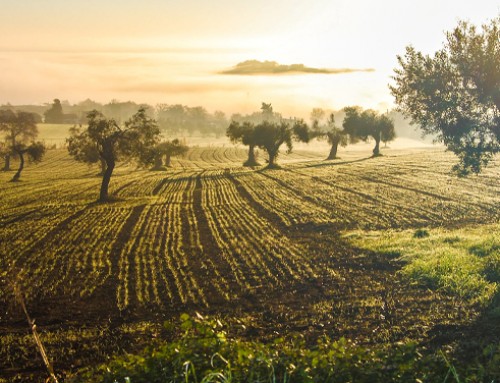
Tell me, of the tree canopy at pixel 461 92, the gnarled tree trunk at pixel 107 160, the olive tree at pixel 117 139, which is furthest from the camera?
the gnarled tree trunk at pixel 107 160

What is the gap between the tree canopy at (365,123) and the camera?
102250 millimetres

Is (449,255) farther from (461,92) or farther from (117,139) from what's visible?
(117,139)

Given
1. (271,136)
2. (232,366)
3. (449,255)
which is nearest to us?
(232,366)

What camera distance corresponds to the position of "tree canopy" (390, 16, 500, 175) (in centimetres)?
2616

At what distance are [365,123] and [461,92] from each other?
76.3 m

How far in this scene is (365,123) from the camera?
334 ft

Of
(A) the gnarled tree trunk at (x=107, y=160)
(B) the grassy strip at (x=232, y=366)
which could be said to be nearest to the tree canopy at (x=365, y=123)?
(A) the gnarled tree trunk at (x=107, y=160)

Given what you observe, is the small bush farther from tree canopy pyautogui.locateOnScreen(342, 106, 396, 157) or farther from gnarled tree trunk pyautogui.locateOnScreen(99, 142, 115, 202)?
tree canopy pyautogui.locateOnScreen(342, 106, 396, 157)

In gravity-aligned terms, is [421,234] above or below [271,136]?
below

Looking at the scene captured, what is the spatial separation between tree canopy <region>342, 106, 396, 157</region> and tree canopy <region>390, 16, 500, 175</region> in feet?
244

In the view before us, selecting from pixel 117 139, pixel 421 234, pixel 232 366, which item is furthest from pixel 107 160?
pixel 232 366

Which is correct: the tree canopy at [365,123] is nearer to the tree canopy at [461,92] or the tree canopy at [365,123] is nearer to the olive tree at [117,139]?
the olive tree at [117,139]

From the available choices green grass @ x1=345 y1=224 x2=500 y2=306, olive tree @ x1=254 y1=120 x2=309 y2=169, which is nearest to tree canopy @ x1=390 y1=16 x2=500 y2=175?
green grass @ x1=345 y1=224 x2=500 y2=306

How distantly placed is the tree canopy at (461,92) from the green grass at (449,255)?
204 inches
